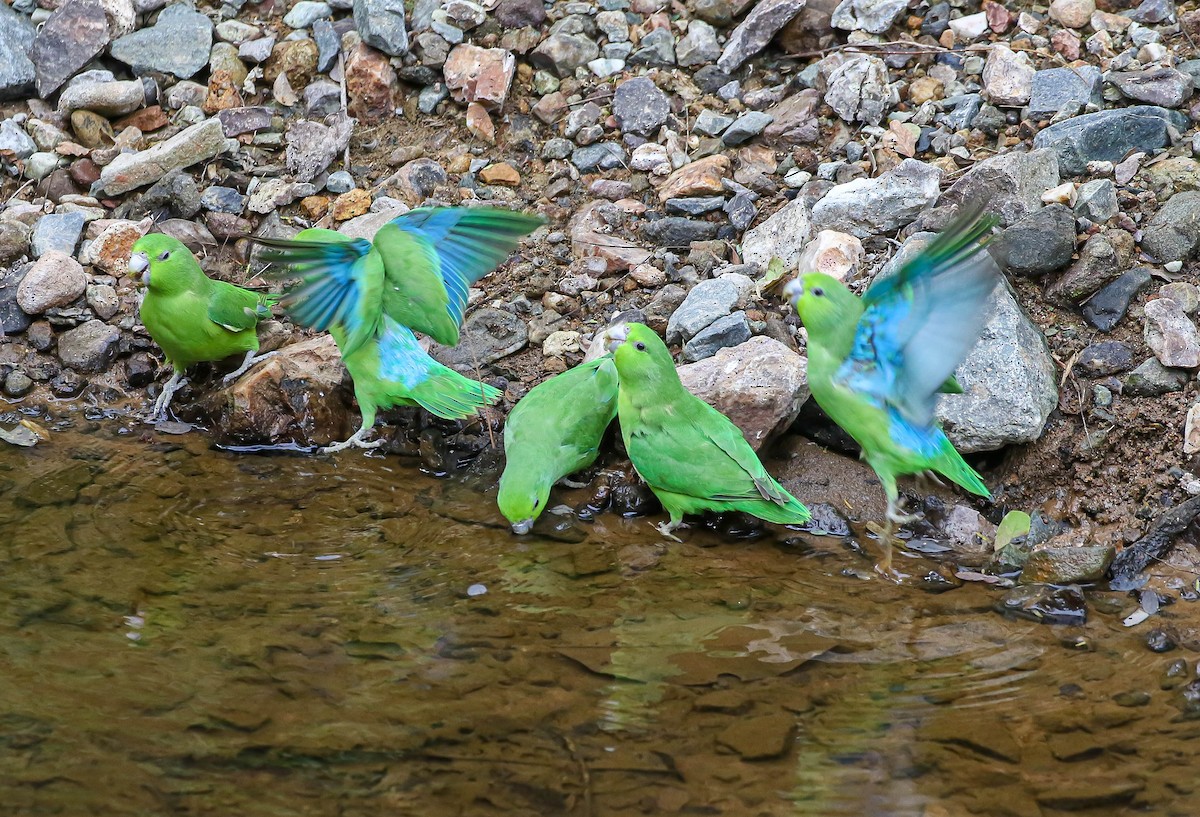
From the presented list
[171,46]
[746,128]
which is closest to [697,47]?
[746,128]

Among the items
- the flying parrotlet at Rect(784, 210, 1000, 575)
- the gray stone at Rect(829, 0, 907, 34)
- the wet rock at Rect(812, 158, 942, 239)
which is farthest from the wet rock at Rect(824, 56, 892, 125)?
the flying parrotlet at Rect(784, 210, 1000, 575)

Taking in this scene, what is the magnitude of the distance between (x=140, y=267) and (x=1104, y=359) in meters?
5.07

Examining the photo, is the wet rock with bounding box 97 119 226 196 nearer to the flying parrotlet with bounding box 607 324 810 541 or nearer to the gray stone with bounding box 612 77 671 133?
the gray stone with bounding box 612 77 671 133

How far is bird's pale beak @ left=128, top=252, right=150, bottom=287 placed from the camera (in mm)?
6070

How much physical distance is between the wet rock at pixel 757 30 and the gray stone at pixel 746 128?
1.86ft

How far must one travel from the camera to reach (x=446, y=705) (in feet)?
12.9

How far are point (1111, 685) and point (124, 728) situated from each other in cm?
343

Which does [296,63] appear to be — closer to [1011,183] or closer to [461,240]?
[461,240]

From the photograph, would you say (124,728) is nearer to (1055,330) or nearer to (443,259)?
(443,259)

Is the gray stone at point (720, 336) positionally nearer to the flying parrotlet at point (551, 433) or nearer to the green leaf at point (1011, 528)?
the flying parrotlet at point (551, 433)

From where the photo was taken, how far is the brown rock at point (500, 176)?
747 cm

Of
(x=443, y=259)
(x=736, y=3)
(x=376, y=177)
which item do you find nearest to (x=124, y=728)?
(x=443, y=259)

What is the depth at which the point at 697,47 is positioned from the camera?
310 inches

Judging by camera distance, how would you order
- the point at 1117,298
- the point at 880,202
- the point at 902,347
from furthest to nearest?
the point at 880,202
the point at 1117,298
the point at 902,347
